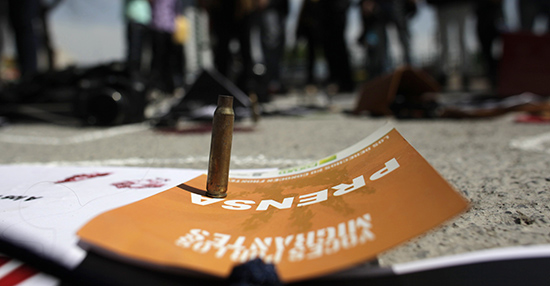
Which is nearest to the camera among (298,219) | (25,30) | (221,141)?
(298,219)

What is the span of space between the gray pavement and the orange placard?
14cm

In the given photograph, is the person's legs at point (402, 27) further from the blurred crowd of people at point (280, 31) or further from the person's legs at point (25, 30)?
the person's legs at point (25, 30)

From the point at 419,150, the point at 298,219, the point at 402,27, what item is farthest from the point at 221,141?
the point at 402,27

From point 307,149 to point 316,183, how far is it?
110 centimetres

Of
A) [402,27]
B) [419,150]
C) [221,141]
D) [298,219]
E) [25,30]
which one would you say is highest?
[25,30]

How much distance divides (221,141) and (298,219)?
0.25m

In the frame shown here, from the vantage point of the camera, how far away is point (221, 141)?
81 centimetres

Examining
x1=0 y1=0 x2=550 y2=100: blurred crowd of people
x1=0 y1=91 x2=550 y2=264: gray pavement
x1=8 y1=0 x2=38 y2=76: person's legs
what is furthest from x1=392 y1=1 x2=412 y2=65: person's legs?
x1=8 y1=0 x2=38 y2=76: person's legs

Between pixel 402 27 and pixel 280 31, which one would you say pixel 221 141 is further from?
pixel 402 27

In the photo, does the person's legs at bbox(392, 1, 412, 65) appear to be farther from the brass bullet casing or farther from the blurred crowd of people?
the brass bullet casing

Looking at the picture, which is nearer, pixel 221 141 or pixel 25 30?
pixel 221 141

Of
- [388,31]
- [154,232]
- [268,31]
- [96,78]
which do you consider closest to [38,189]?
[154,232]

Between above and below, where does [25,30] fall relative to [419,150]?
above

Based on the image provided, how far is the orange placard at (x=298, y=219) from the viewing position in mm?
521
